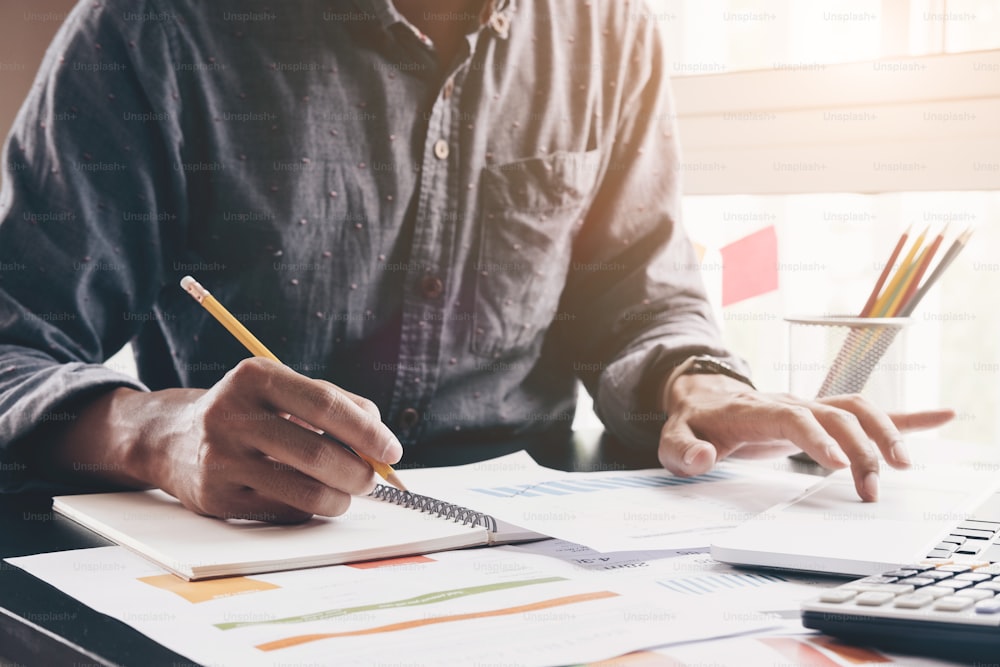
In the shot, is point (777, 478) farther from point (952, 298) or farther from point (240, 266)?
point (952, 298)

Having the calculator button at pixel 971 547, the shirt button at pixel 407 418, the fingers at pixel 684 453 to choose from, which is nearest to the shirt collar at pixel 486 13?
the shirt button at pixel 407 418


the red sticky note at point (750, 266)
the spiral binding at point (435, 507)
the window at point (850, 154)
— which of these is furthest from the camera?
the red sticky note at point (750, 266)

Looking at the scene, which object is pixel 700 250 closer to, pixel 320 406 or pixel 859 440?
pixel 859 440

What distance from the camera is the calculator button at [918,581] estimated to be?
16.4 inches

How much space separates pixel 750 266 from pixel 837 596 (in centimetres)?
122

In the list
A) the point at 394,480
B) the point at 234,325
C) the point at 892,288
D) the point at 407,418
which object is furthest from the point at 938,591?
the point at 407,418

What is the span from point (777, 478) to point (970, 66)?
0.81 meters

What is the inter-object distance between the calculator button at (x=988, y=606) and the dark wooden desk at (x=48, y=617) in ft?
1.03

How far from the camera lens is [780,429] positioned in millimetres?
764

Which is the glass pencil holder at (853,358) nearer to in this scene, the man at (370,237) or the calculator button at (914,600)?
the man at (370,237)

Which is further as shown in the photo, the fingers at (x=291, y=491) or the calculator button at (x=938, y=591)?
the fingers at (x=291, y=491)

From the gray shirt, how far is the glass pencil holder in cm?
10

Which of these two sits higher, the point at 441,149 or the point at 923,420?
the point at 441,149

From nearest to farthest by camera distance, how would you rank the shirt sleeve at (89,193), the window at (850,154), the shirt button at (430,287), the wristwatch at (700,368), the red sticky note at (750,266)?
the shirt sleeve at (89,193) < the wristwatch at (700,368) < the shirt button at (430,287) < the window at (850,154) < the red sticky note at (750,266)
